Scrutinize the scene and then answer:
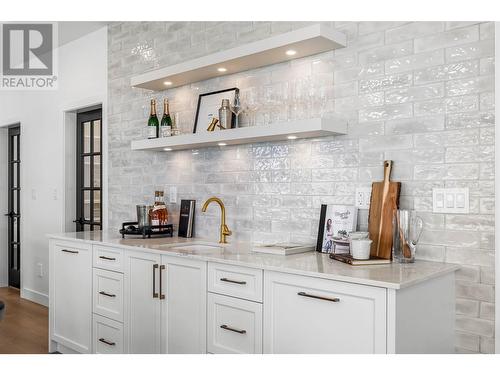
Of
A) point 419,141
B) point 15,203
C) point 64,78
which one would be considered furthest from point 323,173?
point 15,203

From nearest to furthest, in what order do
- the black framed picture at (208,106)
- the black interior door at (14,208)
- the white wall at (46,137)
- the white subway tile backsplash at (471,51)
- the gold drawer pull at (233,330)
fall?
the white subway tile backsplash at (471,51) < the gold drawer pull at (233,330) < the black framed picture at (208,106) < the white wall at (46,137) < the black interior door at (14,208)

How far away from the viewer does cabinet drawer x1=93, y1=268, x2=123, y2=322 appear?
9.99 feet

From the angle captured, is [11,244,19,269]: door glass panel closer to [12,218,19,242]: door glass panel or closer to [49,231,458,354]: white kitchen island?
[12,218,19,242]: door glass panel

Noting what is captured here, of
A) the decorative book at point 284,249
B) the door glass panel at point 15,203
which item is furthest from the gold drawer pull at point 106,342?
the door glass panel at point 15,203

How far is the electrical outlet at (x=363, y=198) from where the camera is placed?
254 centimetres

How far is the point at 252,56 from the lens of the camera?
2855 mm

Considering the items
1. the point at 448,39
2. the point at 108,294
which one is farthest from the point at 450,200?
the point at 108,294

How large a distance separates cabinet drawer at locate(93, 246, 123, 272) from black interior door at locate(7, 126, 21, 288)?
3.29 m

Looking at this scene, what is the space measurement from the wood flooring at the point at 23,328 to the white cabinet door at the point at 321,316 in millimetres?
2217

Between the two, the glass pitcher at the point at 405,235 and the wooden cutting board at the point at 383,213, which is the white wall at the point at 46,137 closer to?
the wooden cutting board at the point at 383,213

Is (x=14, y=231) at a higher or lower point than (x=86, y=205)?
lower

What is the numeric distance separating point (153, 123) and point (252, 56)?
1114mm

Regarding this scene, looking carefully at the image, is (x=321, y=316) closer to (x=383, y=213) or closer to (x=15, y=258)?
(x=383, y=213)

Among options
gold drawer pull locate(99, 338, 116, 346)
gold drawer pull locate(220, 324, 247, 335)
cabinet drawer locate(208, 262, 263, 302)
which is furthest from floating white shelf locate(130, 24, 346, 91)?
Answer: gold drawer pull locate(99, 338, 116, 346)
